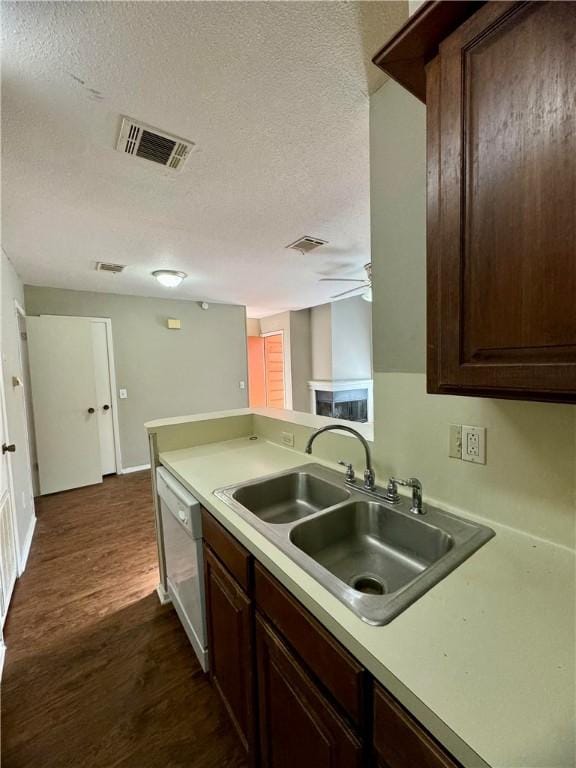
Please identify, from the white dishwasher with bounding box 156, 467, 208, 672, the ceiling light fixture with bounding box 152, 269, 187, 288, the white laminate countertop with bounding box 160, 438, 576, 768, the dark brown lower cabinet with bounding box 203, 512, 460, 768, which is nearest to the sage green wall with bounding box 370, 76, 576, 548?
the white laminate countertop with bounding box 160, 438, 576, 768

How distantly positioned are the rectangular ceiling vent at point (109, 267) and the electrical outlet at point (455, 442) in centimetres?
320

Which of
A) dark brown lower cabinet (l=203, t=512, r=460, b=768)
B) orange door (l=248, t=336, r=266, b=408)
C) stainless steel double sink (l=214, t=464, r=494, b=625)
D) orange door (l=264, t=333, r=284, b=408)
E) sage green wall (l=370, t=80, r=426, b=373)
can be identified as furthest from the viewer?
orange door (l=248, t=336, r=266, b=408)

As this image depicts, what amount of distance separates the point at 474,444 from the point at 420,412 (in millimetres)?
204

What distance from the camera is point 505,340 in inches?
26.3

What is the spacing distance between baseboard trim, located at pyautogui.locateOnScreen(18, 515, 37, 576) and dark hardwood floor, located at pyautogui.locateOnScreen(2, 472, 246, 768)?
45 mm

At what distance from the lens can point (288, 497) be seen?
1519mm

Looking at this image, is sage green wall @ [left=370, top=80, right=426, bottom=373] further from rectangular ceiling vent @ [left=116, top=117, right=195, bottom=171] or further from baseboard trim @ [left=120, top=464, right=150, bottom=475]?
baseboard trim @ [left=120, top=464, right=150, bottom=475]

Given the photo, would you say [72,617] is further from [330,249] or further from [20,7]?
[330,249]

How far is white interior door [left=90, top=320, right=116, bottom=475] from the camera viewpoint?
13.2 feet

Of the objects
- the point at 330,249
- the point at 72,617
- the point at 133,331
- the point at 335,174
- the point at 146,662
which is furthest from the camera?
the point at 133,331

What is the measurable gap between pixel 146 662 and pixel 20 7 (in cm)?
253

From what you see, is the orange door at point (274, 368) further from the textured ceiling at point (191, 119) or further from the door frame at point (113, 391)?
the textured ceiling at point (191, 119)

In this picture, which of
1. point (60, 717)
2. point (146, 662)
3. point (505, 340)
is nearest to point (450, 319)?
point (505, 340)

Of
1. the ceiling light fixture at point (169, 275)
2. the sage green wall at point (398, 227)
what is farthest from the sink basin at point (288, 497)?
the ceiling light fixture at point (169, 275)
